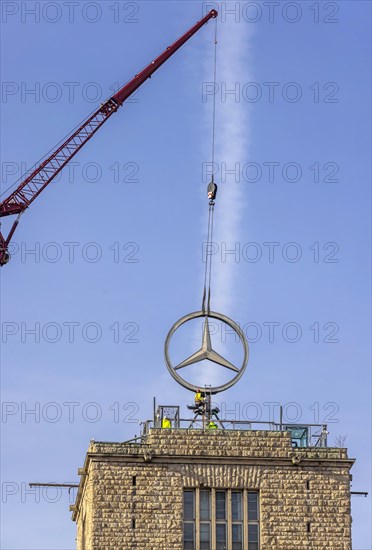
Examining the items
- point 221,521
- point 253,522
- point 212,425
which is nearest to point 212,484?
point 221,521

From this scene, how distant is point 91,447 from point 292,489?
1242 cm

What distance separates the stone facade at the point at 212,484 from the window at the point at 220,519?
49cm

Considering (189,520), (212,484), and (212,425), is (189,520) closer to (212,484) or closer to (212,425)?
(212,484)

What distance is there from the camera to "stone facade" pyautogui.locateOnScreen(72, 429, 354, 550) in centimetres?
10569

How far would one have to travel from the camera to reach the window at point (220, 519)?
106 m

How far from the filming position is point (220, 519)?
106438mm

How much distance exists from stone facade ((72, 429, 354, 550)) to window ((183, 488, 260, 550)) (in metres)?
0.49

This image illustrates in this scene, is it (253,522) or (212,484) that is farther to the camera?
(212,484)

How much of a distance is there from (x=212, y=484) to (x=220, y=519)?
215 centimetres

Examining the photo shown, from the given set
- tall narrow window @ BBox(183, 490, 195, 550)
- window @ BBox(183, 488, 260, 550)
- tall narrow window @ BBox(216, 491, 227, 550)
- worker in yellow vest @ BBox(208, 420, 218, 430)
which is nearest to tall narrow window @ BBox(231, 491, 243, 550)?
window @ BBox(183, 488, 260, 550)

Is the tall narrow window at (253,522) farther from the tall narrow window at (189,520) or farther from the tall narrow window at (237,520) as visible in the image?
the tall narrow window at (189,520)

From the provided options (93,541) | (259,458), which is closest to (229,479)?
(259,458)

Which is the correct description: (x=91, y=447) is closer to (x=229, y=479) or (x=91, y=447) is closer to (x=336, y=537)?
(x=229, y=479)

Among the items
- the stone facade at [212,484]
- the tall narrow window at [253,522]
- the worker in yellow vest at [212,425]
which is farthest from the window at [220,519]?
the worker in yellow vest at [212,425]
